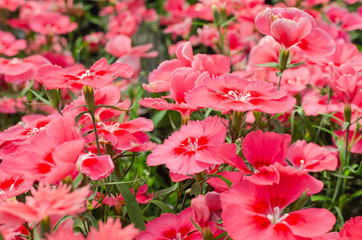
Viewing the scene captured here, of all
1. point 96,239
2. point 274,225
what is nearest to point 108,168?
point 96,239

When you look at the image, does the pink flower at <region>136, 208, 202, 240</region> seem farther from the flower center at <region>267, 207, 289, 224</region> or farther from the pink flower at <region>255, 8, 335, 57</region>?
the pink flower at <region>255, 8, 335, 57</region>

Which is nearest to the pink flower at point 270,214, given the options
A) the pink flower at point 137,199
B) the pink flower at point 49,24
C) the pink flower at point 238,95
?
the pink flower at point 238,95

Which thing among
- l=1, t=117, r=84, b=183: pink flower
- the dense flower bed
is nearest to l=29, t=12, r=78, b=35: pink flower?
the dense flower bed

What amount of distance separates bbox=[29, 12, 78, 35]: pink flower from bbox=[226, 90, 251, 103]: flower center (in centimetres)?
123

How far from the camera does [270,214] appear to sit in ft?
1.89

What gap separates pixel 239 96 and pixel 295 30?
16 cm

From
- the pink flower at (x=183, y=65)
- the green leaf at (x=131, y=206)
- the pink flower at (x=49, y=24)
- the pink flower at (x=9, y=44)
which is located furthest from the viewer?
the pink flower at (x=49, y=24)

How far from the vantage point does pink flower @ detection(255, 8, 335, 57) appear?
0.72 m

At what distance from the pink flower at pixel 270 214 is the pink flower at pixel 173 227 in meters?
0.13

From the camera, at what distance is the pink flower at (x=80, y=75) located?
2.15 feet

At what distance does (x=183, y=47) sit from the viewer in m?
0.81

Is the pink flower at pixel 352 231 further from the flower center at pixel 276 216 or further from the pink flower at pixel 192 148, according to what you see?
the pink flower at pixel 192 148

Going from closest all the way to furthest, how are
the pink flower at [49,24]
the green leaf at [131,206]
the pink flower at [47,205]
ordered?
the pink flower at [47,205] < the green leaf at [131,206] < the pink flower at [49,24]

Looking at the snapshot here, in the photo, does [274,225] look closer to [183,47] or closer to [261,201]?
→ [261,201]
